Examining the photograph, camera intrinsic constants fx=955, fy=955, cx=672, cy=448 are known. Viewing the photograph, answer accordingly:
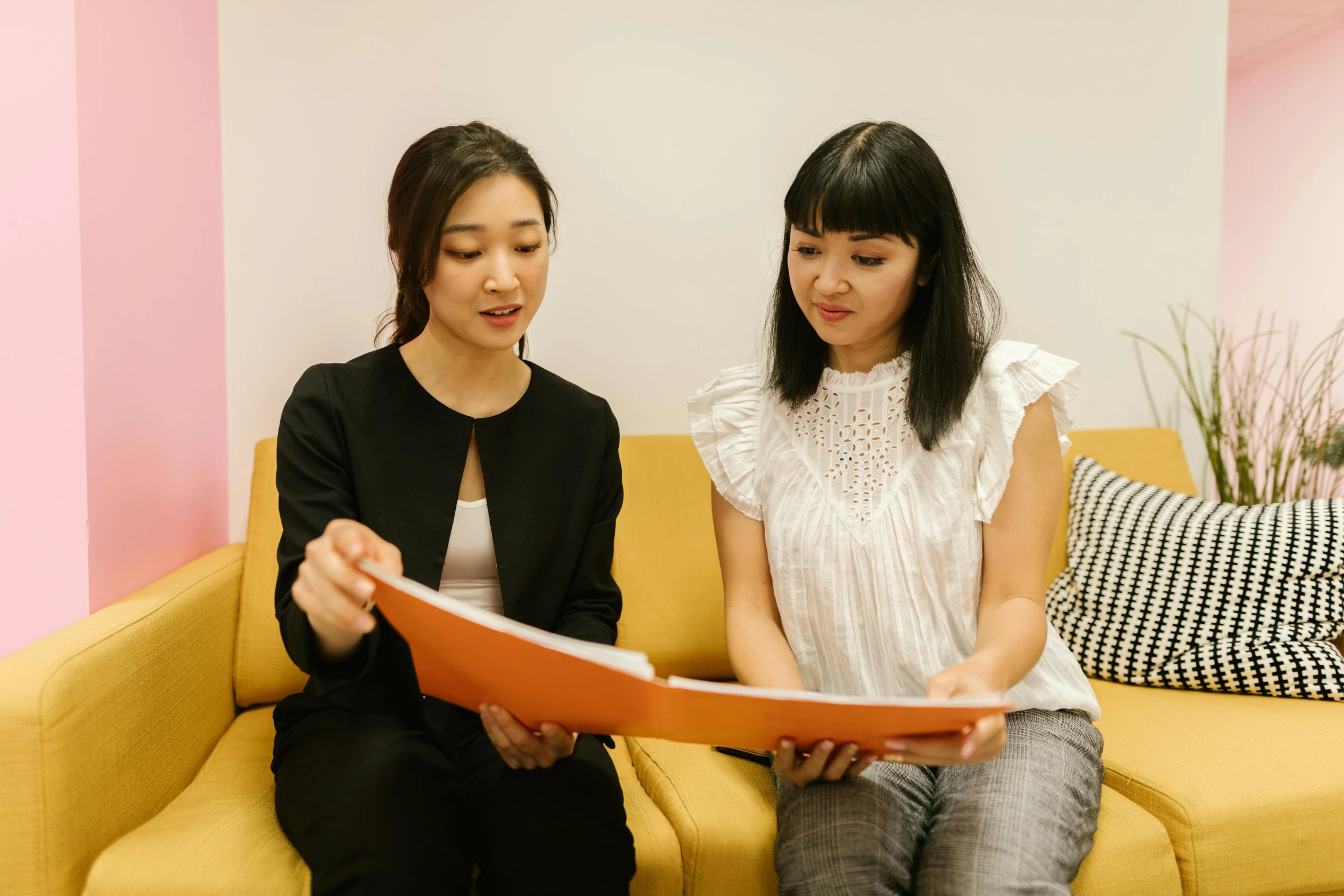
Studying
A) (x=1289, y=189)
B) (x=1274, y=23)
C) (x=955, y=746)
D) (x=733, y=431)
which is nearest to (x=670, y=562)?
(x=733, y=431)

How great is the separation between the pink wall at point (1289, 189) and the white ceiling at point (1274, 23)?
0.23 ft

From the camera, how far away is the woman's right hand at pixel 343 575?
894 mm

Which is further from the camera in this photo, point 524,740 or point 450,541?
point 450,541

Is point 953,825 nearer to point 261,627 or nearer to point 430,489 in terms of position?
point 430,489

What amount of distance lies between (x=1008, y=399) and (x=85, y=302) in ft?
4.30

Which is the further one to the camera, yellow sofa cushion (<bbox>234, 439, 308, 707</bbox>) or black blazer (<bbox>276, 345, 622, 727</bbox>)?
yellow sofa cushion (<bbox>234, 439, 308, 707</bbox>)

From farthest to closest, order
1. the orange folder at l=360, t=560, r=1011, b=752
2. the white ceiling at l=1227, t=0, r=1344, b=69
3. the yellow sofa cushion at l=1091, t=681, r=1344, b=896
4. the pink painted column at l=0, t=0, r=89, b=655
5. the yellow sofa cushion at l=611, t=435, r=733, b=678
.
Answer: the white ceiling at l=1227, t=0, r=1344, b=69
the yellow sofa cushion at l=611, t=435, r=733, b=678
the pink painted column at l=0, t=0, r=89, b=655
the yellow sofa cushion at l=1091, t=681, r=1344, b=896
the orange folder at l=360, t=560, r=1011, b=752

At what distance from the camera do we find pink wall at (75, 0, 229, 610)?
141 cm

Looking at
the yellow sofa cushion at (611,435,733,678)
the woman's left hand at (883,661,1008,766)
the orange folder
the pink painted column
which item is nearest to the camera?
the orange folder

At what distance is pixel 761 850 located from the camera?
121 cm

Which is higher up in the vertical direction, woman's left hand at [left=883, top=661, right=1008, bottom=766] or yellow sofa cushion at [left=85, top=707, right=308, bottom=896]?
woman's left hand at [left=883, top=661, right=1008, bottom=766]

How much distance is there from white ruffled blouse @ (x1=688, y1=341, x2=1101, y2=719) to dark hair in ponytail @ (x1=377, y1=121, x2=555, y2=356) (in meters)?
0.49

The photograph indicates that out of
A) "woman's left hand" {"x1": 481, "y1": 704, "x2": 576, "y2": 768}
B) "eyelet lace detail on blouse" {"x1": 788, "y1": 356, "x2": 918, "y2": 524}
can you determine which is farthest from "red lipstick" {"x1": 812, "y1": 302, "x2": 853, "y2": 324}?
"woman's left hand" {"x1": 481, "y1": 704, "x2": 576, "y2": 768}

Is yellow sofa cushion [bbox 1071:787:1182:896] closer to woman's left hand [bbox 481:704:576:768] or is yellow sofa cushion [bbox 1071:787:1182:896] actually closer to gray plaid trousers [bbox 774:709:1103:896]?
gray plaid trousers [bbox 774:709:1103:896]
